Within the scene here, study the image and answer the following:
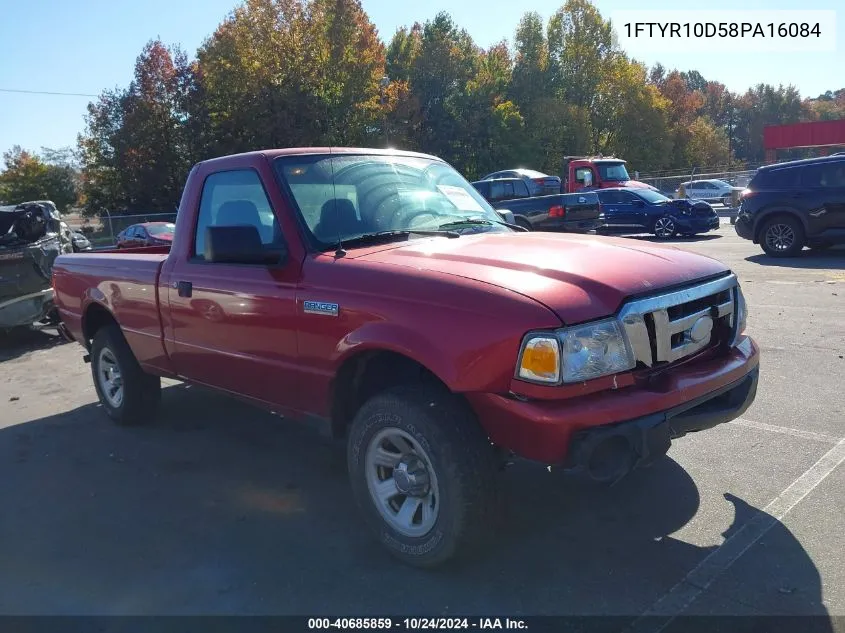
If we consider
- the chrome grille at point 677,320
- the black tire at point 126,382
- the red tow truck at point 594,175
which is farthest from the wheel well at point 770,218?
the black tire at point 126,382

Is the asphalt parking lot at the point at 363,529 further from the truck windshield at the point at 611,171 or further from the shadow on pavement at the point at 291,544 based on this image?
the truck windshield at the point at 611,171

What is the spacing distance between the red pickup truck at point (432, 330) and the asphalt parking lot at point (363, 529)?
1.14 ft

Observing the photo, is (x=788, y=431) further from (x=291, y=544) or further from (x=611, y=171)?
(x=611, y=171)

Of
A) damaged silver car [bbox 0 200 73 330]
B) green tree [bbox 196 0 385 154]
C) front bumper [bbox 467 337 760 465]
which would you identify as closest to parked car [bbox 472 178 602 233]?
damaged silver car [bbox 0 200 73 330]

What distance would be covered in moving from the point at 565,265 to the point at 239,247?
Result: 167cm

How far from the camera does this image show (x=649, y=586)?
3203 mm

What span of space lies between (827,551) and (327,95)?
36248 millimetres

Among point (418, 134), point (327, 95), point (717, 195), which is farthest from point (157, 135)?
point (717, 195)

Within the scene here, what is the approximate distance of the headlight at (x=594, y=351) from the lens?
2984 mm

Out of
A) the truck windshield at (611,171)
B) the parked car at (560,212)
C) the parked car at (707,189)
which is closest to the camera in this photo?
the parked car at (560,212)

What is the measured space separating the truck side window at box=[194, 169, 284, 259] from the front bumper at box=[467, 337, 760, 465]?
1.69m

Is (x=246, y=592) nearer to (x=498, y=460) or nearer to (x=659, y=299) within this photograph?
(x=498, y=460)

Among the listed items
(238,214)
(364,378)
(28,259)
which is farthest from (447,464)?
(28,259)

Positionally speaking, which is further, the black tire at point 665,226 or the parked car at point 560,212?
the black tire at point 665,226
